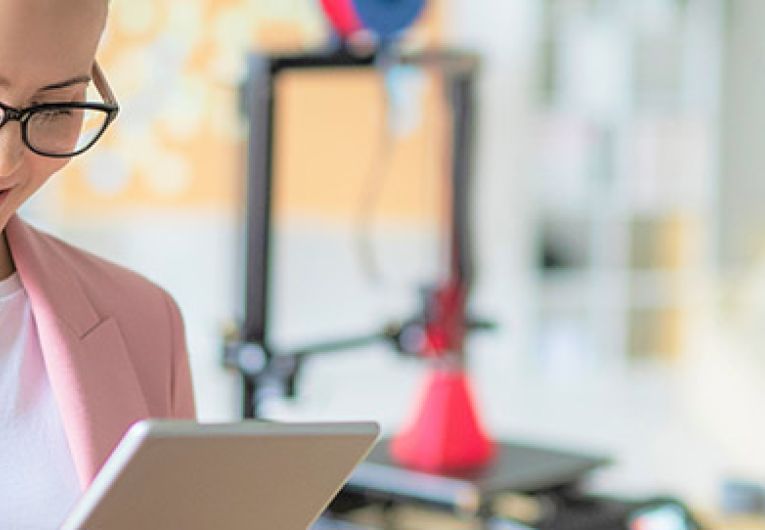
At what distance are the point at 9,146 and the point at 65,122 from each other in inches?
1.9

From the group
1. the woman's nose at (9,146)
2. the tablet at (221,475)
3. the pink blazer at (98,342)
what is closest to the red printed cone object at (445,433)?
the pink blazer at (98,342)

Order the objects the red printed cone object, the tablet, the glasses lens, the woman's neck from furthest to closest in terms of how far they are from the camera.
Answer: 1. the red printed cone object
2. the woman's neck
3. the glasses lens
4. the tablet

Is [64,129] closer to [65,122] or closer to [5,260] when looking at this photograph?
[65,122]

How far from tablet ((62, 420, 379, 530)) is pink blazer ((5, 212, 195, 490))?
0.11 m

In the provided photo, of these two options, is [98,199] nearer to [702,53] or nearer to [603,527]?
[603,527]

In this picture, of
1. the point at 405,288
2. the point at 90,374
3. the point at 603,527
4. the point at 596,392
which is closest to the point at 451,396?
the point at 603,527

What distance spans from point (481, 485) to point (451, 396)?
0.55ft

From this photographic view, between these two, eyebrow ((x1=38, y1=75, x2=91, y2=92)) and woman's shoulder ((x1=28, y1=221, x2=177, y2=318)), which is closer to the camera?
eyebrow ((x1=38, y1=75, x2=91, y2=92))

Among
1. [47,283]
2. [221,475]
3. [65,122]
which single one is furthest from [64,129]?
[221,475]

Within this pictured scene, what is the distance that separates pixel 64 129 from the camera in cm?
78

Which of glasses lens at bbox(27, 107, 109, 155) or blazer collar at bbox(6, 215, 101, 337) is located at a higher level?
glasses lens at bbox(27, 107, 109, 155)

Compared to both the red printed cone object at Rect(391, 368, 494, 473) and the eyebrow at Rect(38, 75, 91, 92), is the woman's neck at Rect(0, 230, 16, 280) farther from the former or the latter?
the red printed cone object at Rect(391, 368, 494, 473)

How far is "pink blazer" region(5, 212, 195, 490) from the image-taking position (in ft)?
2.69

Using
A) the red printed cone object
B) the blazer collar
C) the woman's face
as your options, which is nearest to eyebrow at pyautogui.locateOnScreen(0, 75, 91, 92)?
the woman's face
